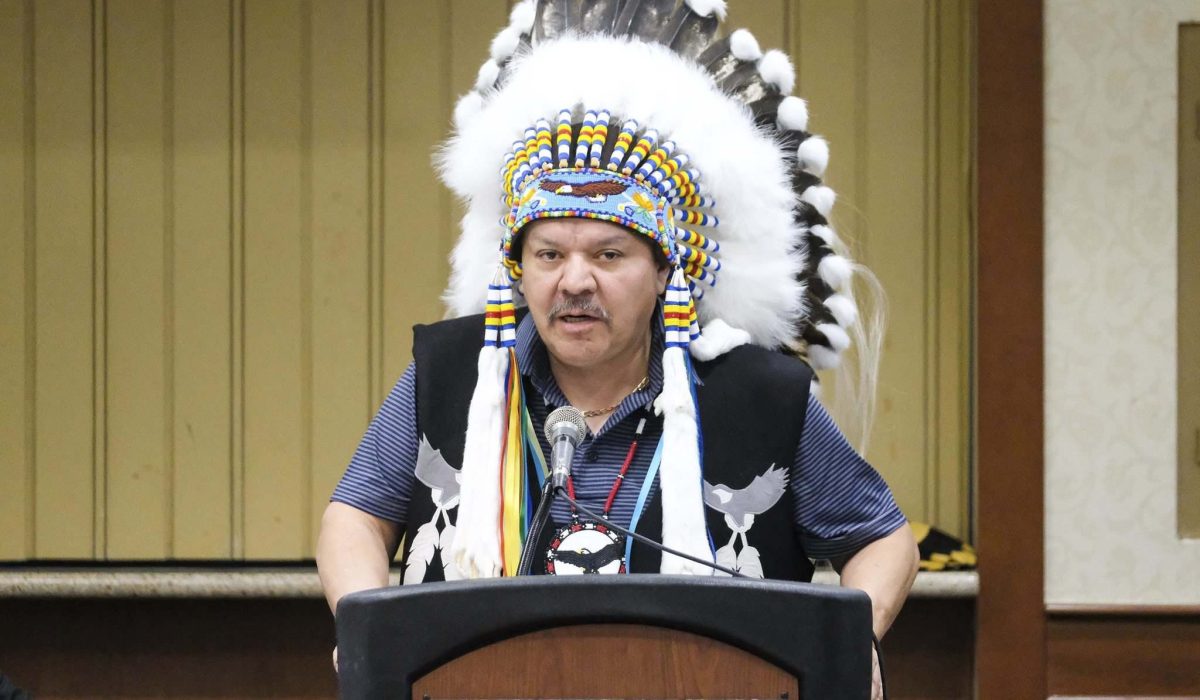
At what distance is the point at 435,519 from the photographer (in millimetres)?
1892

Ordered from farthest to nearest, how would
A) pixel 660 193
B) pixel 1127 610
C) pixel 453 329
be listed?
pixel 1127 610
pixel 453 329
pixel 660 193

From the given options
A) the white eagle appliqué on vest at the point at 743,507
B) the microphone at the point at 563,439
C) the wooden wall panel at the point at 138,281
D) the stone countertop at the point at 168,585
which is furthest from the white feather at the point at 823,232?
the wooden wall panel at the point at 138,281

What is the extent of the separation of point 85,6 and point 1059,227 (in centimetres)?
267

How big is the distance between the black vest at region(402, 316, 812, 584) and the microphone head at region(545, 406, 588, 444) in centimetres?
30

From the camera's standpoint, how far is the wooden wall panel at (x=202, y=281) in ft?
11.2

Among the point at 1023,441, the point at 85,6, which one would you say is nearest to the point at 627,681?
the point at 1023,441

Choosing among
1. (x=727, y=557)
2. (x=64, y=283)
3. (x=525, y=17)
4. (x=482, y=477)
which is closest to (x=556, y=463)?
(x=482, y=477)

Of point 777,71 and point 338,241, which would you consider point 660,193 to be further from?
point 338,241

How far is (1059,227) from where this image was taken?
3.18 metres

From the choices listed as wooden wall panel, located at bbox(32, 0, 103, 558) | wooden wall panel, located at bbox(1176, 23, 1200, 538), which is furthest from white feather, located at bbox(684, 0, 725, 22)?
wooden wall panel, located at bbox(32, 0, 103, 558)

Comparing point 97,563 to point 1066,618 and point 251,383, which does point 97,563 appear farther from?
point 1066,618

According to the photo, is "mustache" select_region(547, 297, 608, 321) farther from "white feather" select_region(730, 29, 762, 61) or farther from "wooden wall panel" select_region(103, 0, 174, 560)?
"wooden wall panel" select_region(103, 0, 174, 560)

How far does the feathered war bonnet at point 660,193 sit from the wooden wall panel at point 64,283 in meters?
1.72

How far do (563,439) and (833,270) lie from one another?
83 cm
